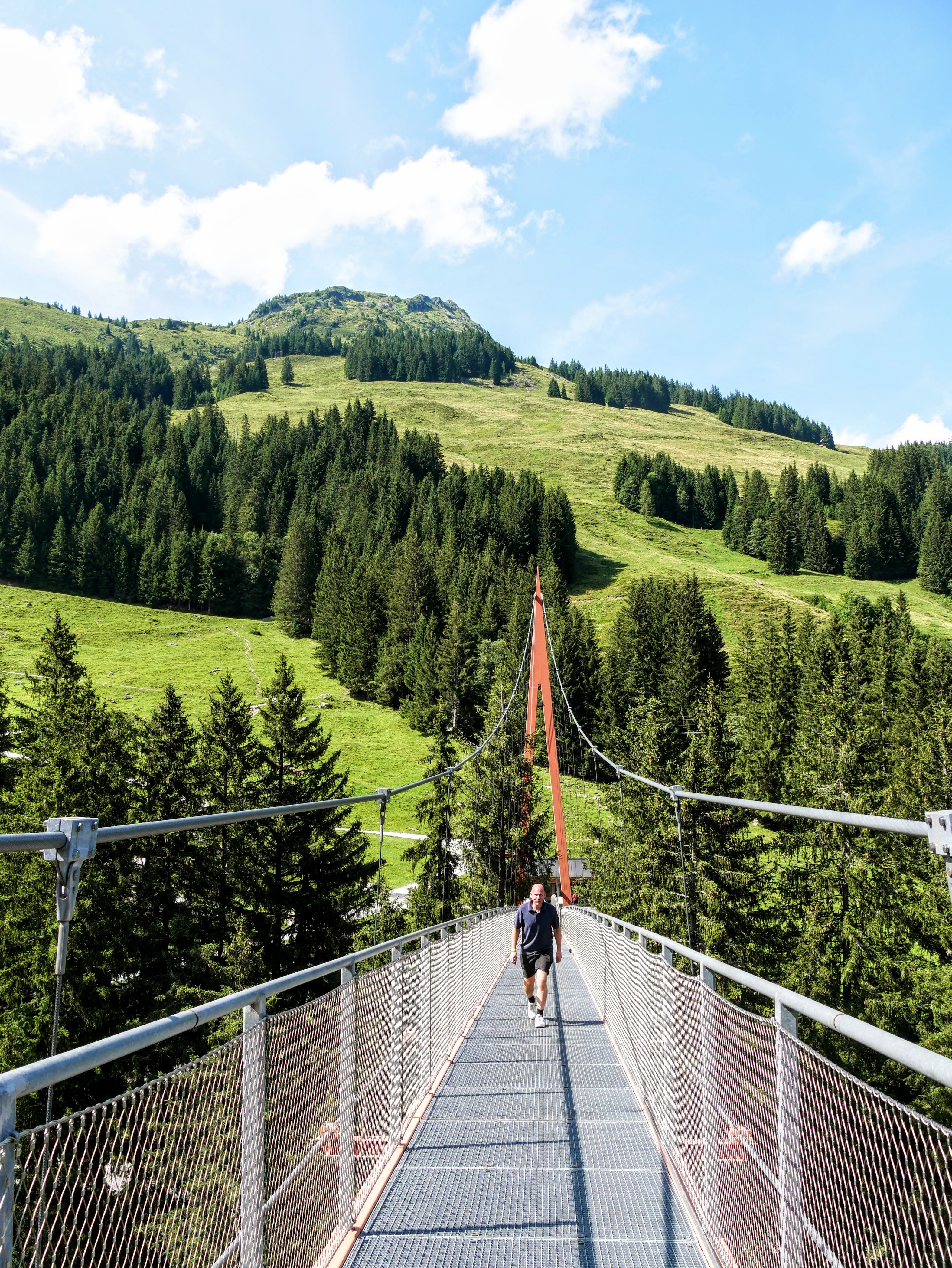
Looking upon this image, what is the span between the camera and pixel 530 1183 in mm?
4254

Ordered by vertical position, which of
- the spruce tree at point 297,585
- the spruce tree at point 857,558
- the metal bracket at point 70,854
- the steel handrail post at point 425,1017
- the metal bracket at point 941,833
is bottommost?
the steel handrail post at point 425,1017

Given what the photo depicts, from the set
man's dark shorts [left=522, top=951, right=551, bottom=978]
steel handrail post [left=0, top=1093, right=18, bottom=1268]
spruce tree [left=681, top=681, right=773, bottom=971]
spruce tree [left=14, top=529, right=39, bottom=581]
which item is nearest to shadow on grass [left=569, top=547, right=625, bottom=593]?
spruce tree [left=14, top=529, right=39, bottom=581]

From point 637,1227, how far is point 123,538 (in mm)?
95242

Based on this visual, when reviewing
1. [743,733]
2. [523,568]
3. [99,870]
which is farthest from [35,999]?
[523,568]

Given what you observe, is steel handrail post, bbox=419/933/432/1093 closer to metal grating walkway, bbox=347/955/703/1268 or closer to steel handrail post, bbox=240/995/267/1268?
metal grating walkway, bbox=347/955/703/1268

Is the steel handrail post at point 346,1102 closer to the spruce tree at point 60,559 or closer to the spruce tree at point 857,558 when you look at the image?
the spruce tree at point 60,559

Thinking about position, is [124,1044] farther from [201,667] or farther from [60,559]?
[60,559]

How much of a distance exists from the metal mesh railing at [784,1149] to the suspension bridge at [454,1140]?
0.03 ft

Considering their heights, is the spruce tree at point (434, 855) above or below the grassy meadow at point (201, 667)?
below

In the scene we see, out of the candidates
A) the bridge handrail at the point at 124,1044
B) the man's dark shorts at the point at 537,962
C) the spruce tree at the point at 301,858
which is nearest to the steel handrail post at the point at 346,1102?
the bridge handrail at the point at 124,1044

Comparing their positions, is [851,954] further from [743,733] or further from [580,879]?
[743,733]

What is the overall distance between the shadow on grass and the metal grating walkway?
3316 inches

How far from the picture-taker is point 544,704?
3048 cm

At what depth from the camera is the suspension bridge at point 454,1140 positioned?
78.0 inches
